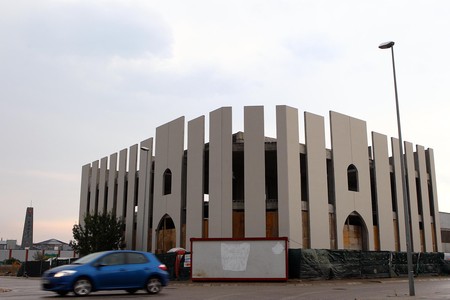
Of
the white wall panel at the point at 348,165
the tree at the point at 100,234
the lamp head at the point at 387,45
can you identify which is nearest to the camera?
the lamp head at the point at 387,45

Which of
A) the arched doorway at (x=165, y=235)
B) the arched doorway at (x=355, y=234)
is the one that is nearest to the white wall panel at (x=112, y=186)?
the arched doorway at (x=165, y=235)

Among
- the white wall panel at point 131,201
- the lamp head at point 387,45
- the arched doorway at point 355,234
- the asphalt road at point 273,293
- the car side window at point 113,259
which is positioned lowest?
the asphalt road at point 273,293

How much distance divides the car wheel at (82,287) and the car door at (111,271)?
27 cm

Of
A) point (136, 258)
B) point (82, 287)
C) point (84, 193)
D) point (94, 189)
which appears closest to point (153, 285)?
point (136, 258)

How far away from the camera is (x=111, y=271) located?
1484 cm

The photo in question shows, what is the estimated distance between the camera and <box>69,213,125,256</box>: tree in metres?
43.7

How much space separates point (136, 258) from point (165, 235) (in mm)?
25641

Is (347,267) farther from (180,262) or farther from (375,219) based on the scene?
(375,219)

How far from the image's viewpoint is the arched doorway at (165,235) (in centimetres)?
4009

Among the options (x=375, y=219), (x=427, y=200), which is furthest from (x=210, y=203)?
(x=427, y=200)

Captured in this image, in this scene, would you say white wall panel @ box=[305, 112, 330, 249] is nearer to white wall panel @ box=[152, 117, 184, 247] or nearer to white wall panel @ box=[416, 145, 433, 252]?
white wall panel @ box=[152, 117, 184, 247]

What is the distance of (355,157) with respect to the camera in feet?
130

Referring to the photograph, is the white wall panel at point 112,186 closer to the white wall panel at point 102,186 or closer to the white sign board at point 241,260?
the white wall panel at point 102,186

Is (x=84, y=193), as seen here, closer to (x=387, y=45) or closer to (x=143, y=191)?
Result: (x=143, y=191)
